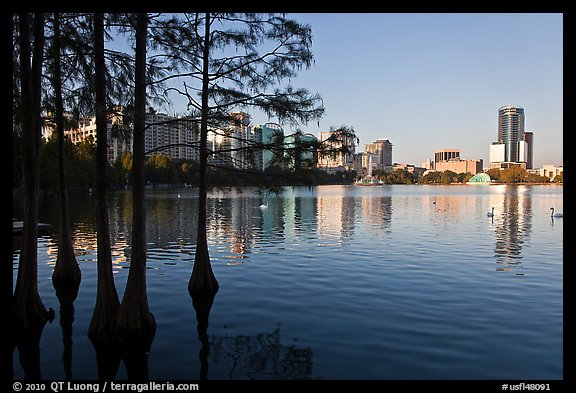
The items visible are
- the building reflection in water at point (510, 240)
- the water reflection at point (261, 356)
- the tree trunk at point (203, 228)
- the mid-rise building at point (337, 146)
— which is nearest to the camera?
the water reflection at point (261, 356)

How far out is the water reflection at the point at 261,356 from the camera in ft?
32.0

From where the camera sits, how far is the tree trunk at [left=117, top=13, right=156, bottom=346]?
11406 millimetres

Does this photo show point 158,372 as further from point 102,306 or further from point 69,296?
point 69,296

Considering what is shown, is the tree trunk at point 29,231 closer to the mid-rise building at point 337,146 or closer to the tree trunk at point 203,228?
Result: the tree trunk at point 203,228

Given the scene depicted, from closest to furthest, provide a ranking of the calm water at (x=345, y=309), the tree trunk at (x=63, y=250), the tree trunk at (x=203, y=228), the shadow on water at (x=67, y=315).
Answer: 1. the calm water at (x=345, y=309)
2. the shadow on water at (x=67, y=315)
3. the tree trunk at (x=203, y=228)
4. the tree trunk at (x=63, y=250)

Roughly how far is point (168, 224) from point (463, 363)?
117 feet

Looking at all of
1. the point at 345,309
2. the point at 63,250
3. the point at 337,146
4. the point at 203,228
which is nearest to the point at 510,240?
the point at 345,309

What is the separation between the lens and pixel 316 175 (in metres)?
15.1

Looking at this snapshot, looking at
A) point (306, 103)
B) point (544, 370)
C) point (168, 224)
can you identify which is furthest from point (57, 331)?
point (168, 224)

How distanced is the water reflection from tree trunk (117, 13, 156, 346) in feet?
6.98

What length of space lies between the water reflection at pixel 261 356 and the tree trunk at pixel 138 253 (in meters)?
2.13

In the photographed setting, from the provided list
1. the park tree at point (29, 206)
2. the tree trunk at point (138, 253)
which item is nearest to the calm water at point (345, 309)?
the park tree at point (29, 206)

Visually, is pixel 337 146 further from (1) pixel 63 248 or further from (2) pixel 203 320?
(1) pixel 63 248

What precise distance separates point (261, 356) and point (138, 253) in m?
4.60
